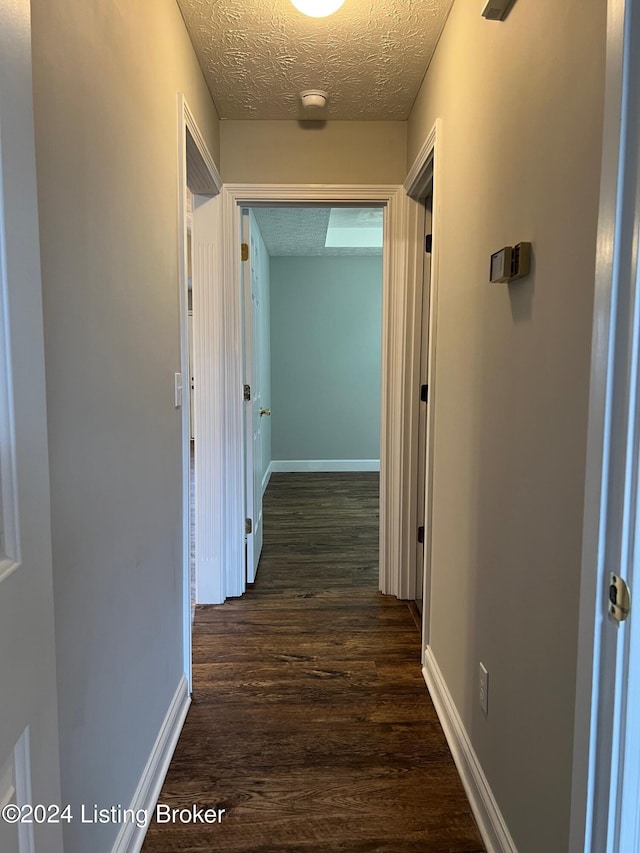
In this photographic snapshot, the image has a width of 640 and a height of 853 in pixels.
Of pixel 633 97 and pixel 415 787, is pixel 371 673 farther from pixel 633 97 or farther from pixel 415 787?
pixel 633 97

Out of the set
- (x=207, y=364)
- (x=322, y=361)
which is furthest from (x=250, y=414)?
(x=322, y=361)

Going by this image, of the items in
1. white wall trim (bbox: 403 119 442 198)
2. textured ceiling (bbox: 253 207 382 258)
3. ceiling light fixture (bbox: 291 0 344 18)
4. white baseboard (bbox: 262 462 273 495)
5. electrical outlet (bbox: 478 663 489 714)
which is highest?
textured ceiling (bbox: 253 207 382 258)

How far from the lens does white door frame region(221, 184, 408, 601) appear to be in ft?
8.52

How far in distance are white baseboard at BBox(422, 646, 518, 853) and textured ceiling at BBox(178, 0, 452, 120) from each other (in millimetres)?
2358

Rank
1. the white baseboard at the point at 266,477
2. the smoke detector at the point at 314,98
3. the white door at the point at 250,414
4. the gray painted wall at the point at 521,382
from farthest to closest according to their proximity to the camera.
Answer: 1. the white baseboard at the point at 266,477
2. the white door at the point at 250,414
3. the smoke detector at the point at 314,98
4. the gray painted wall at the point at 521,382

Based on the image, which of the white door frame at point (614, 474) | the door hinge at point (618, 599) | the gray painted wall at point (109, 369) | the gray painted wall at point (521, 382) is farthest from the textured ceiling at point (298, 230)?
the door hinge at point (618, 599)

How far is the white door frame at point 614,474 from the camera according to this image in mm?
667

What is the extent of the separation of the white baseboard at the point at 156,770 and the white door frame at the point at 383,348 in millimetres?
947

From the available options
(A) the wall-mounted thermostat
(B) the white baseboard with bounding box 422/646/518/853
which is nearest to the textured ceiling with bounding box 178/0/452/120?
(A) the wall-mounted thermostat

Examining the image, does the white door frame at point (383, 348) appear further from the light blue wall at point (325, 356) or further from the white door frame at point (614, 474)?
the light blue wall at point (325, 356)

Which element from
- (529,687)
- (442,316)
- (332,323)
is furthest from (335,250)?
(529,687)

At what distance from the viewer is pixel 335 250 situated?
5605 millimetres

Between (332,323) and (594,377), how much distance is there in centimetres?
533

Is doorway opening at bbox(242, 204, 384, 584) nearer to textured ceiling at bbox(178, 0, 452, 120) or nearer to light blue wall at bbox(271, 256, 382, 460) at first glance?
light blue wall at bbox(271, 256, 382, 460)
